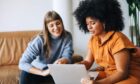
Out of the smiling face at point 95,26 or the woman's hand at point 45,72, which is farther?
the woman's hand at point 45,72

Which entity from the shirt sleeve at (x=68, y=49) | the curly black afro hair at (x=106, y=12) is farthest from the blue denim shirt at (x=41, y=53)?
the curly black afro hair at (x=106, y=12)

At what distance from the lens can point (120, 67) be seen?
1.47m

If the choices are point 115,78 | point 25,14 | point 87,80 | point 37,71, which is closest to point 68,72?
point 87,80

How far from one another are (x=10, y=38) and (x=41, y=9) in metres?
0.63

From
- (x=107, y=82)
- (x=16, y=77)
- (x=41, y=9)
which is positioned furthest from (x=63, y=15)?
(x=107, y=82)

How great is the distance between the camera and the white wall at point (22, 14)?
3582 mm

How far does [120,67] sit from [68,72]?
301 mm

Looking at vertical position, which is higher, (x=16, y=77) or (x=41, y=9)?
(x=41, y=9)

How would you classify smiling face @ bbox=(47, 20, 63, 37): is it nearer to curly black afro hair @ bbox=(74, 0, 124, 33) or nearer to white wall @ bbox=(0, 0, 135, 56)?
curly black afro hair @ bbox=(74, 0, 124, 33)

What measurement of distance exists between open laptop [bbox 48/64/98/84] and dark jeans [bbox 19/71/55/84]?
1.78 feet

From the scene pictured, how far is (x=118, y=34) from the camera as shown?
1.55m

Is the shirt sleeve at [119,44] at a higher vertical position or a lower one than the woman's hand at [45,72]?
higher

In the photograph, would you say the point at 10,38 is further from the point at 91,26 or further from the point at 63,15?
the point at 91,26

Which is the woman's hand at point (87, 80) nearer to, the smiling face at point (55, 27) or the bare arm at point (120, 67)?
the bare arm at point (120, 67)
